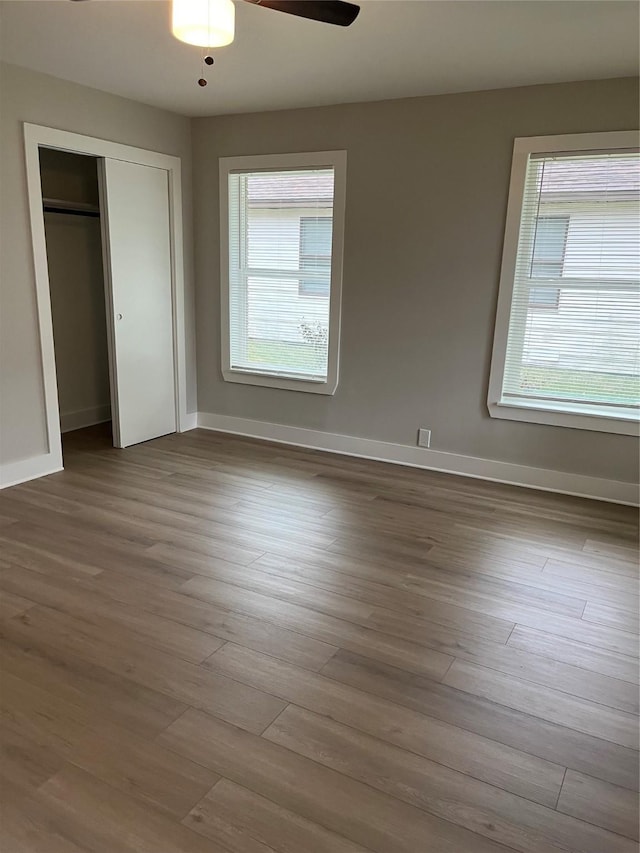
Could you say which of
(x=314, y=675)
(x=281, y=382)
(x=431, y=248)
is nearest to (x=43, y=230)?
(x=281, y=382)

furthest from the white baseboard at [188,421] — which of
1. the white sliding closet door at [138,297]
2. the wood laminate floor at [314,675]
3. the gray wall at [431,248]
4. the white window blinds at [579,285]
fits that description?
the white window blinds at [579,285]

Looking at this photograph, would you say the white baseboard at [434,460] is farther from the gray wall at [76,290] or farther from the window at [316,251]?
the window at [316,251]

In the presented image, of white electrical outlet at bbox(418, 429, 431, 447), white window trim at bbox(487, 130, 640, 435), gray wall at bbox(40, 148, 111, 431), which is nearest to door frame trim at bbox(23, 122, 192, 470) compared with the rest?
gray wall at bbox(40, 148, 111, 431)

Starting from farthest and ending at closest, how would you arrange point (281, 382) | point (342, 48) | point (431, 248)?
point (281, 382), point (431, 248), point (342, 48)

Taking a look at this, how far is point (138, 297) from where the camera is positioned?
4625mm

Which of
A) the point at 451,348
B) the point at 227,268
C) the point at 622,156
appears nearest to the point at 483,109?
the point at 622,156

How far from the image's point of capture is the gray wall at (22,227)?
11.7 feet

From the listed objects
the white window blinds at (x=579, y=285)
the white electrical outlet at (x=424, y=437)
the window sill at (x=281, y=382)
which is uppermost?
the white window blinds at (x=579, y=285)

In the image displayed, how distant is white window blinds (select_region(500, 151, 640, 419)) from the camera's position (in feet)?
11.7

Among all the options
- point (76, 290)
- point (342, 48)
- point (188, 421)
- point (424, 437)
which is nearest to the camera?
point (342, 48)

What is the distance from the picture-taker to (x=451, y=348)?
4.16 meters

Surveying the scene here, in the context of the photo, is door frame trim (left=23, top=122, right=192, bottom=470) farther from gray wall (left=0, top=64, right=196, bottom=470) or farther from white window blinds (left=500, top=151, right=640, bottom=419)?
white window blinds (left=500, top=151, right=640, bottom=419)

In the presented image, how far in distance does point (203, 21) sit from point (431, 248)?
2311mm

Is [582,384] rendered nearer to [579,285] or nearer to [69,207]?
[579,285]
